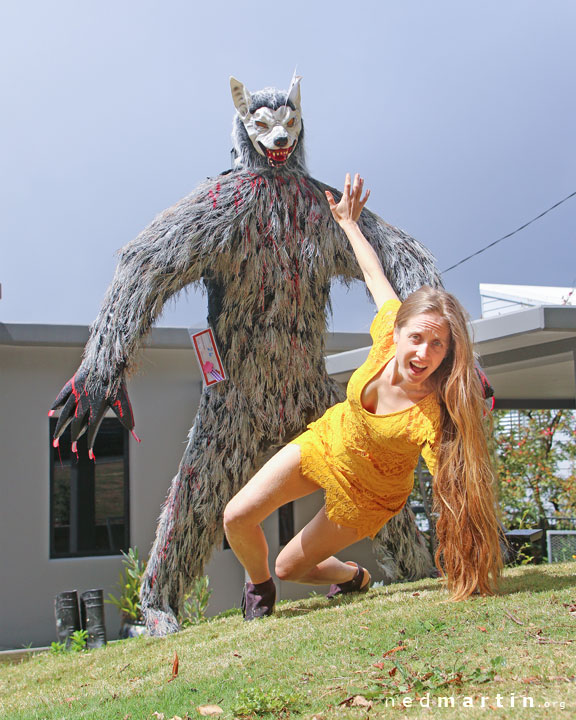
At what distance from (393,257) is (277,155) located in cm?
82

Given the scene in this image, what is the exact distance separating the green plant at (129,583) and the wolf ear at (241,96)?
10.9 ft

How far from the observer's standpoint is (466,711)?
1812 mm

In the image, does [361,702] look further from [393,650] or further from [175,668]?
[175,668]

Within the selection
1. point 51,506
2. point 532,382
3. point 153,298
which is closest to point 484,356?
point 532,382

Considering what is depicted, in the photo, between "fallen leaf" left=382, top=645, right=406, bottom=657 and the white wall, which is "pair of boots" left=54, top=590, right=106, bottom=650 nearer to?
the white wall

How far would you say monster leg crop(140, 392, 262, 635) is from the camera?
3924mm

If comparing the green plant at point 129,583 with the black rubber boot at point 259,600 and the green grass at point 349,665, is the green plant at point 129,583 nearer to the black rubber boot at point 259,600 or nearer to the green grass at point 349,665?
the green grass at point 349,665

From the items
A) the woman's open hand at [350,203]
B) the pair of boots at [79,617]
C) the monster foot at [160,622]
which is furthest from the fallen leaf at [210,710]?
the pair of boots at [79,617]

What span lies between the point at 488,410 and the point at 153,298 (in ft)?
5.59

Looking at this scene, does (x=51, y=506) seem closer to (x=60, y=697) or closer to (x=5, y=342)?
(x=5, y=342)

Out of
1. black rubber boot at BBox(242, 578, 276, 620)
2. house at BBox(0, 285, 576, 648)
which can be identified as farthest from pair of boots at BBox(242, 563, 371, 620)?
house at BBox(0, 285, 576, 648)

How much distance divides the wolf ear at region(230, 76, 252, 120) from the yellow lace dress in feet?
4.88

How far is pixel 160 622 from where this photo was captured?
3.79 metres

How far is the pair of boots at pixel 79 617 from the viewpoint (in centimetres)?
437
